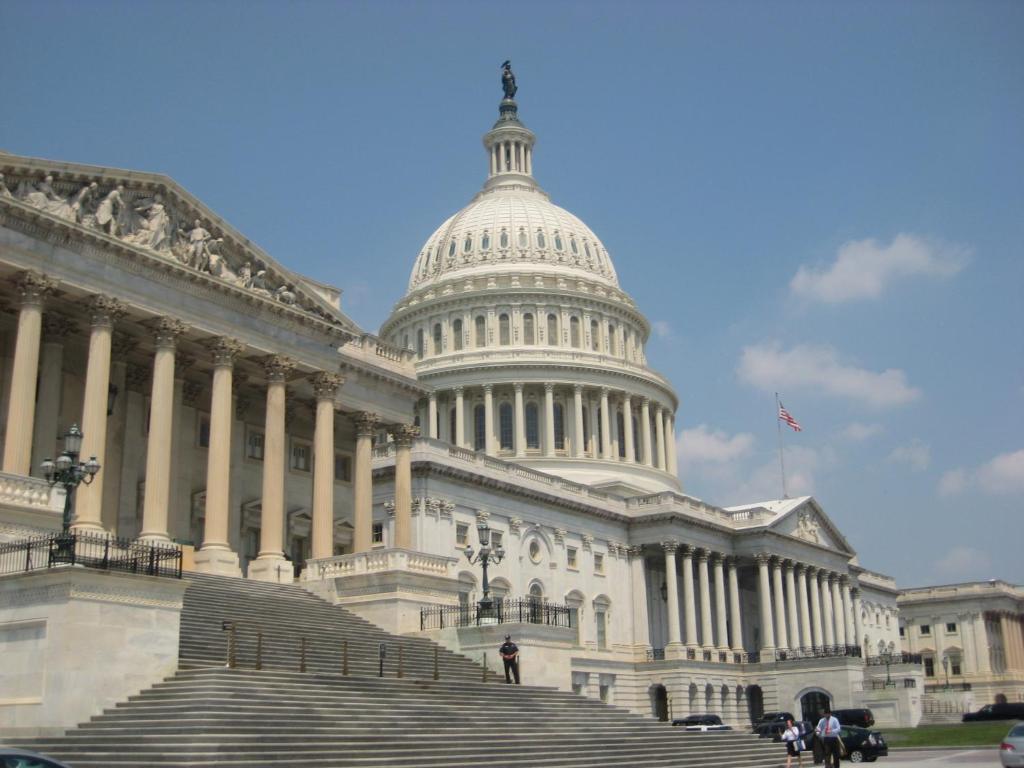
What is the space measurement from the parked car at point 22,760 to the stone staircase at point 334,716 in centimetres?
516

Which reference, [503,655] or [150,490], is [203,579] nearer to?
[150,490]

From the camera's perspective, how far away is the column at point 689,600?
87387mm

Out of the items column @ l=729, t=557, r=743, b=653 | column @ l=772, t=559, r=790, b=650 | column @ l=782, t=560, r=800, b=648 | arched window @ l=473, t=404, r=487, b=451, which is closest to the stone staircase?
column @ l=729, t=557, r=743, b=653

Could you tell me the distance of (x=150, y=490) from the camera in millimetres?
42500

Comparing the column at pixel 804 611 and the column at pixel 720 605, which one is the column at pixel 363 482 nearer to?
the column at pixel 720 605

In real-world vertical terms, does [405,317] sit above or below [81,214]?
above

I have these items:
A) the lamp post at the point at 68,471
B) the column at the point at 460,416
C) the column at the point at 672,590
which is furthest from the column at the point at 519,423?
the lamp post at the point at 68,471

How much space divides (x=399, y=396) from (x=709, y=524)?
4040cm

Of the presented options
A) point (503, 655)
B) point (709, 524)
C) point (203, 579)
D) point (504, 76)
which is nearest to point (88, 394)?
point (203, 579)

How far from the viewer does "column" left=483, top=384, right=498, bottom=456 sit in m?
104

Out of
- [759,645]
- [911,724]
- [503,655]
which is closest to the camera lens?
[503,655]

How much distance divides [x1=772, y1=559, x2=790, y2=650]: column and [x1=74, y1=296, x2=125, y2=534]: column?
6523 cm

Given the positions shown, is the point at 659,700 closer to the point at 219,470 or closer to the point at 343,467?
the point at 343,467

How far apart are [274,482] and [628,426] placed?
210 feet
